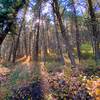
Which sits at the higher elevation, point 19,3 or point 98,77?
point 19,3

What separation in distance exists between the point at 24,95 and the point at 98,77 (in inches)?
131

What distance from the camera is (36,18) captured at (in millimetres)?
25891

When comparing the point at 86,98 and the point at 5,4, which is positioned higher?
the point at 5,4

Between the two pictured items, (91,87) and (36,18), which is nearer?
(91,87)

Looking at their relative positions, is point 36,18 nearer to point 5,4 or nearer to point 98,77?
point 5,4

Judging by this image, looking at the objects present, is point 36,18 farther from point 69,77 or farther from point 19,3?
point 69,77

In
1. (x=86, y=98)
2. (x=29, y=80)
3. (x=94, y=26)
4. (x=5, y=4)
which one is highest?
(x=5, y=4)

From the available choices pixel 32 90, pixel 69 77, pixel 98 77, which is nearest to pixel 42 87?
pixel 32 90

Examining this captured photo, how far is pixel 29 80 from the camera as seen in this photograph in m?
9.14

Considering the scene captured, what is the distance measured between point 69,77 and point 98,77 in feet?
4.88

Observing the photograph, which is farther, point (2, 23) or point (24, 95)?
point (2, 23)

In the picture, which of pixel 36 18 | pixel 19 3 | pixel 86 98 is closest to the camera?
pixel 86 98

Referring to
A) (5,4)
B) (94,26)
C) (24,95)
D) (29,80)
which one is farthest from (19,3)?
(24,95)

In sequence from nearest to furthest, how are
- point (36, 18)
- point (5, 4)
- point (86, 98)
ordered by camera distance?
point (86, 98), point (5, 4), point (36, 18)
